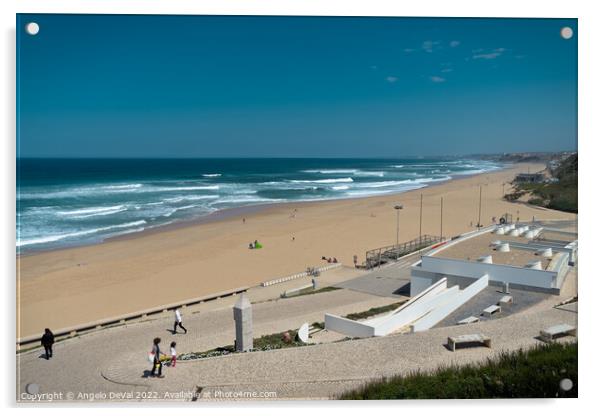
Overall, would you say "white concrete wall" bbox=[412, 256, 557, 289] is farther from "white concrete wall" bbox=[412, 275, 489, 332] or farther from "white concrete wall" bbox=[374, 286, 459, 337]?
"white concrete wall" bbox=[374, 286, 459, 337]

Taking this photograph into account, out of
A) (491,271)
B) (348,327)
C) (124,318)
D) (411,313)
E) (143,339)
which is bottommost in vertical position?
(124,318)

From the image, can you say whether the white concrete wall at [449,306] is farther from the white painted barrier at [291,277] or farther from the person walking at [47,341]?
the white painted barrier at [291,277]

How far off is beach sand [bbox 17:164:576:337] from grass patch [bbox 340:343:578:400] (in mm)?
5832

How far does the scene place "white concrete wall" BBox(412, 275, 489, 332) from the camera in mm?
11216

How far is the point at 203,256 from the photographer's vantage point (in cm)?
2441

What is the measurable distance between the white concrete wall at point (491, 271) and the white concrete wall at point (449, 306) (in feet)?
1.00

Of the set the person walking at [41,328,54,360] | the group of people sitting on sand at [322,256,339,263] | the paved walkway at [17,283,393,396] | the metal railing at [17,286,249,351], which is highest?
the person walking at [41,328,54,360]

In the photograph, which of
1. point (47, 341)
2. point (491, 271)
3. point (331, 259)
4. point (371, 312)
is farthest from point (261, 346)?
point (331, 259)

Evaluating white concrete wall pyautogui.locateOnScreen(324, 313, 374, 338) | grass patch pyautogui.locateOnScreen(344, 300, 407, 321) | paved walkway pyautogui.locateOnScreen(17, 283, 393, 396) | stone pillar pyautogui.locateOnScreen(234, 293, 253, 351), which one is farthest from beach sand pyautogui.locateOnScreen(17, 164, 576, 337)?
grass patch pyautogui.locateOnScreen(344, 300, 407, 321)

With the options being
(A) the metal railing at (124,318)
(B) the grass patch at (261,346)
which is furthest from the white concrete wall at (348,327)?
(A) the metal railing at (124,318)

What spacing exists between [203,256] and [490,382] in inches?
734

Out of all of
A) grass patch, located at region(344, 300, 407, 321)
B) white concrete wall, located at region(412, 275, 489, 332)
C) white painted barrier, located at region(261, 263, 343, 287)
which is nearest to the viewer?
white concrete wall, located at region(412, 275, 489, 332)

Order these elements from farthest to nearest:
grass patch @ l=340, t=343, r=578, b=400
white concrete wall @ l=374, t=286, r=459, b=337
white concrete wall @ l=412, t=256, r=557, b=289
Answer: white concrete wall @ l=412, t=256, r=557, b=289 → white concrete wall @ l=374, t=286, r=459, b=337 → grass patch @ l=340, t=343, r=578, b=400

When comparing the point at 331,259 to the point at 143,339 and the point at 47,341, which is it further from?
the point at 47,341
